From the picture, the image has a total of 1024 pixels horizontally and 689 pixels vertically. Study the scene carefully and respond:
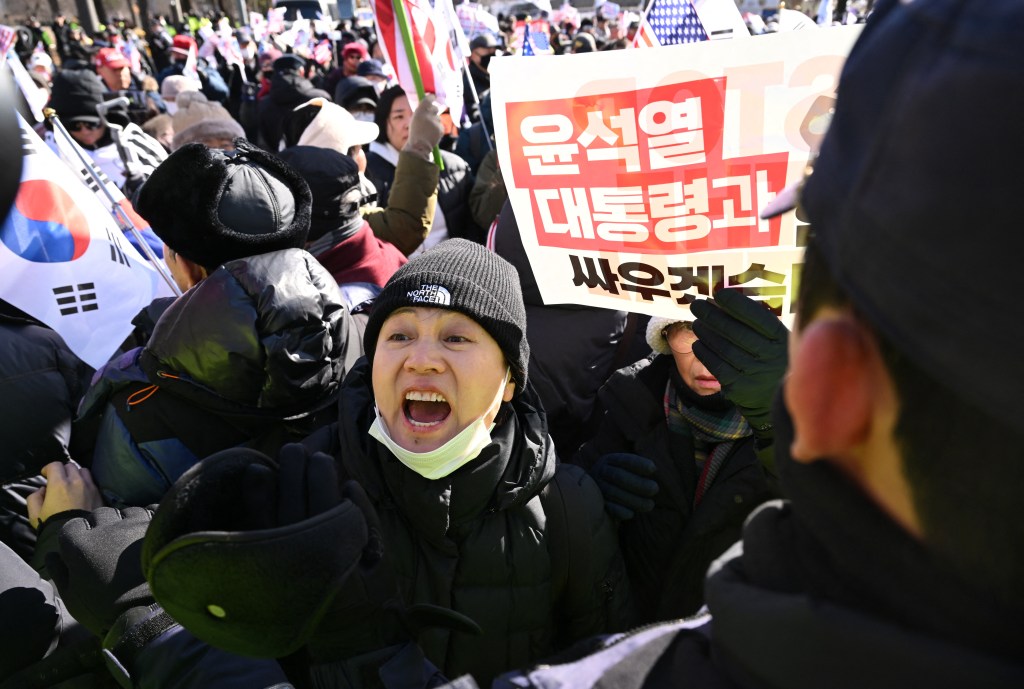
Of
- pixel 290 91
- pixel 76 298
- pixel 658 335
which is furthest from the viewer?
pixel 290 91

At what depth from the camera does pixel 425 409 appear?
1893 mm

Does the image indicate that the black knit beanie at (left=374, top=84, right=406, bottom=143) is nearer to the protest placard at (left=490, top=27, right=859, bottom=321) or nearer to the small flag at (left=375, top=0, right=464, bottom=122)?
the small flag at (left=375, top=0, right=464, bottom=122)

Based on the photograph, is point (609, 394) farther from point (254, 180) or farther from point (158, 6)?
point (158, 6)

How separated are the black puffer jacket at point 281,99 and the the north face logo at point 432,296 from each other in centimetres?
590

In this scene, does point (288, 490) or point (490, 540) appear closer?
point (288, 490)

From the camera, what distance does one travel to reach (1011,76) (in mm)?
511

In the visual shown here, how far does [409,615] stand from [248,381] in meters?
0.91

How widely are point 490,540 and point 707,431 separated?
2.31ft

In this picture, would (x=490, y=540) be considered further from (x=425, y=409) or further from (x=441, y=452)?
(x=425, y=409)

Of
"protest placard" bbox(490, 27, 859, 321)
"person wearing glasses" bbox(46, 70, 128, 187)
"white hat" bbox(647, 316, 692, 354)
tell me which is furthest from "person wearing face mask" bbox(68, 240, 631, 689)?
"person wearing glasses" bbox(46, 70, 128, 187)

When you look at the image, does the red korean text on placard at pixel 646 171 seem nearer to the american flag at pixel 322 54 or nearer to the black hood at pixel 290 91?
the black hood at pixel 290 91

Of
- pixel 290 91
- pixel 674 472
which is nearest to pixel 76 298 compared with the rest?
pixel 674 472

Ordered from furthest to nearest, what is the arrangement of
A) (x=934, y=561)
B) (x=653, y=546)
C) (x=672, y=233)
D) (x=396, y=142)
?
(x=396, y=142) < (x=653, y=546) < (x=672, y=233) < (x=934, y=561)

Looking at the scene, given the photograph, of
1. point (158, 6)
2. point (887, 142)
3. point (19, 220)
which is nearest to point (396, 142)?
point (19, 220)
